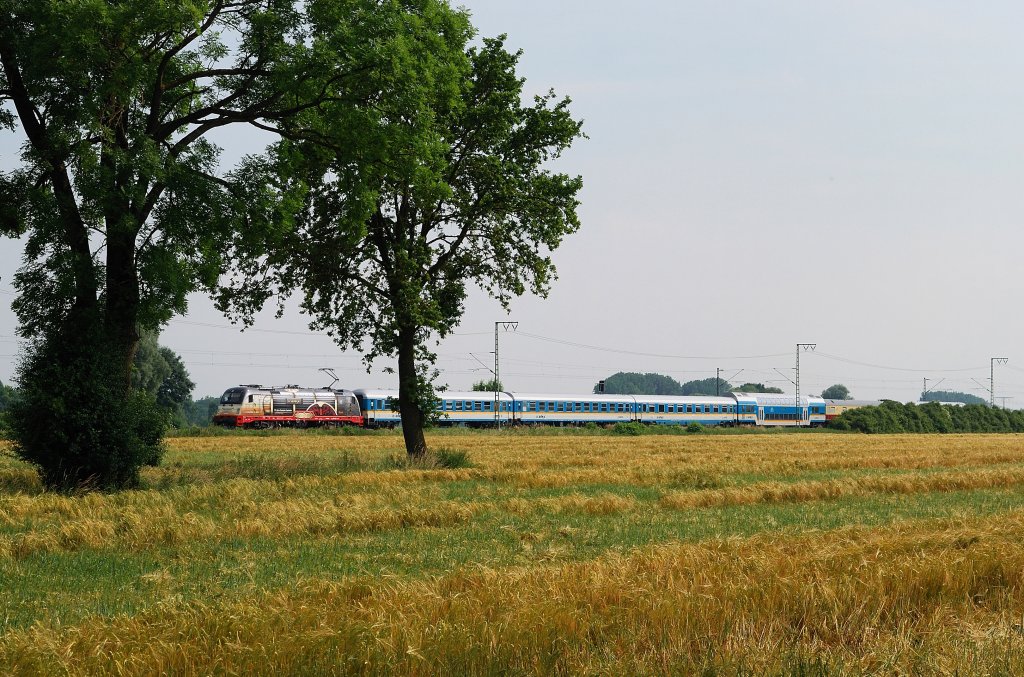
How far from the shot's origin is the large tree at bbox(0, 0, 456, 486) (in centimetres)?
1939

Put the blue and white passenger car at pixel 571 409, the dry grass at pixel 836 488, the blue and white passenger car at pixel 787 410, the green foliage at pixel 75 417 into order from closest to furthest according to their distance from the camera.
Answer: the dry grass at pixel 836 488
the green foliage at pixel 75 417
the blue and white passenger car at pixel 571 409
the blue and white passenger car at pixel 787 410

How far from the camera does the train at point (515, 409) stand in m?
68.1

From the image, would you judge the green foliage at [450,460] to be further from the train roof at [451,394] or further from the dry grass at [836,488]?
the train roof at [451,394]

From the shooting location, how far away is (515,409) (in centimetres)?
7725

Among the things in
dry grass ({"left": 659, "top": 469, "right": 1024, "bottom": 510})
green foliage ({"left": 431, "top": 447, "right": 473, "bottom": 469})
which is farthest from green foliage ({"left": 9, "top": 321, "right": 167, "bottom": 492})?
dry grass ({"left": 659, "top": 469, "right": 1024, "bottom": 510})

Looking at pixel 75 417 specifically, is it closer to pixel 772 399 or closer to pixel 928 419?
pixel 772 399

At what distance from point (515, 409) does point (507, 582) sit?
225ft

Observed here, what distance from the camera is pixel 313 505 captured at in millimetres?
15820

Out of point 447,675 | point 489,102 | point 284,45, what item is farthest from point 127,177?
point 447,675

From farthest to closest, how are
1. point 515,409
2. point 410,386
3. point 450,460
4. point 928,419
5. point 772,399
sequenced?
point 928,419
point 772,399
point 515,409
point 410,386
point 450,460

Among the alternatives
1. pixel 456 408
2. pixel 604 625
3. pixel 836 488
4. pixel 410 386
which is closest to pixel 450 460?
pixel 410 386

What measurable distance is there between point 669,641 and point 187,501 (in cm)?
1217

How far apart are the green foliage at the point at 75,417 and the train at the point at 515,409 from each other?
37748mm

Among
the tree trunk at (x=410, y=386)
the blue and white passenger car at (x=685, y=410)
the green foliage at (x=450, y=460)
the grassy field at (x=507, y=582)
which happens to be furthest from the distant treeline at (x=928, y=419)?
the grassy field at (x=507, y=582)
